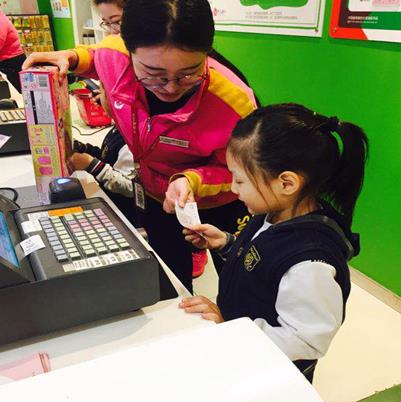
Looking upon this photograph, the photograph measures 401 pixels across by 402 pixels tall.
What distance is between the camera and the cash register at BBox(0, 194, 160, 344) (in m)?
0.57

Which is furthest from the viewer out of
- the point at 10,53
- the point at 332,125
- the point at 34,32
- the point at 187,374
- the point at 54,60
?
the point at 34,32

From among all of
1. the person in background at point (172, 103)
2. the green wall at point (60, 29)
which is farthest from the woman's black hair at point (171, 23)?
the green wall at point (60, 29)

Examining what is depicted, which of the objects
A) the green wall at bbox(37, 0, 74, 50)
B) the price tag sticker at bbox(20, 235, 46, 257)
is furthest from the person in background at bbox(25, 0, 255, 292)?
the green wall at bbox(37, 0, 74, 50)

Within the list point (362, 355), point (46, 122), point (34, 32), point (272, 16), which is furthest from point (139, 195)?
point (34, 32)

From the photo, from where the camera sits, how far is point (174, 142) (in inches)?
44.0

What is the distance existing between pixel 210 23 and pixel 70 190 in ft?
1.52

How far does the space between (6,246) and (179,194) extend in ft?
1.49

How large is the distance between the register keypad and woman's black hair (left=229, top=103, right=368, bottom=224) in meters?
0.30

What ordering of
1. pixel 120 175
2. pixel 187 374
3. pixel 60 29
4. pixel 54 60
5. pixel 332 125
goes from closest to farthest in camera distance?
1. pixel 187 374
2. pixel 332 125
3. pixel 54 60
4. pixel 120 175
5. pixel 60 29

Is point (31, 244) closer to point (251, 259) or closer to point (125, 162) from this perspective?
point (251, 259)

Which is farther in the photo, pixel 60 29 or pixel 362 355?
pixel 60 29

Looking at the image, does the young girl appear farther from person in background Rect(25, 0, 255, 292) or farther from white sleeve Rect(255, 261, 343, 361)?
person in background Rect(25, 0, 255, 292)

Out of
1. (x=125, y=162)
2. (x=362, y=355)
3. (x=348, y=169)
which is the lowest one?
(x=362, y=355)

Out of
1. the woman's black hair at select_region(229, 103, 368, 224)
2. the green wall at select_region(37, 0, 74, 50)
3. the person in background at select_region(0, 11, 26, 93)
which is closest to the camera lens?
the woman's black hair at select_region(229, 103, 368, 224)
